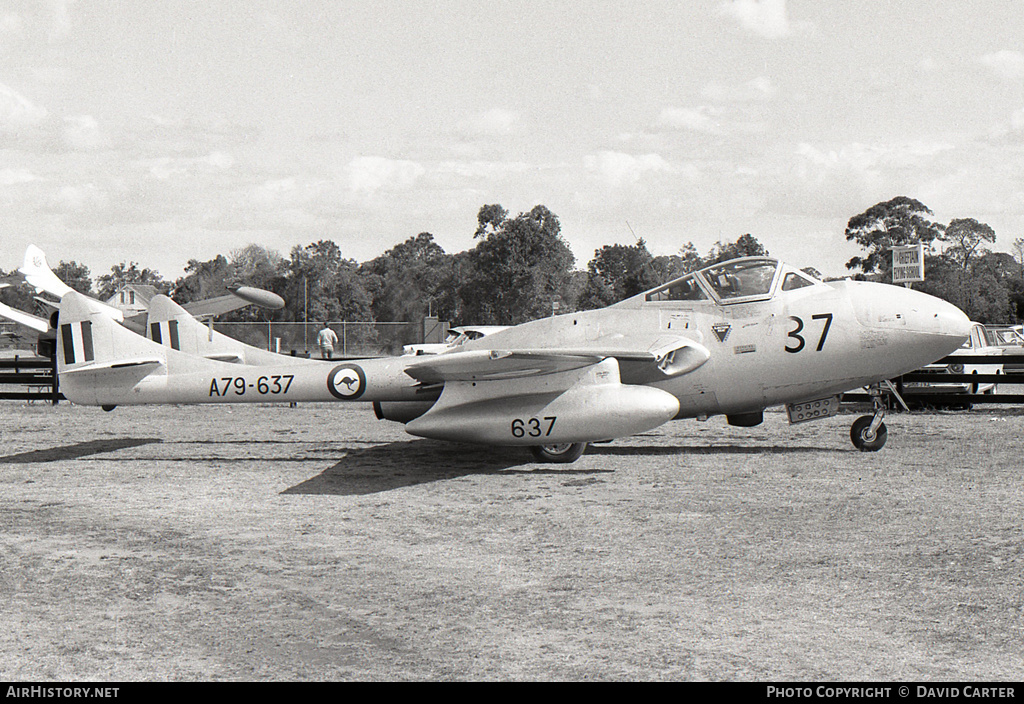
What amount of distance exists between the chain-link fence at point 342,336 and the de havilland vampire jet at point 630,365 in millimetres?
35835

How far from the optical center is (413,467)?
38.2ft

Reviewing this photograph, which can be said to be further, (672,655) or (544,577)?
(544,577)

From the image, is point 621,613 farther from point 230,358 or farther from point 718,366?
point 230,358

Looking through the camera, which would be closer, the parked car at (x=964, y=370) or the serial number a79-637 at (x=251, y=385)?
the serial number a79-637 at (x=251, y=385)

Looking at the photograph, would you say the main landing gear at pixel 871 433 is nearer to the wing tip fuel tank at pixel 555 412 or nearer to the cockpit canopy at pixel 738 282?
the cockpit canopy at pixel 738 282

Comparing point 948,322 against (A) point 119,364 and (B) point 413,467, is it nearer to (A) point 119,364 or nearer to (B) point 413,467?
(B) point 413,467

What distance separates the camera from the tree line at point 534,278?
2746 inches

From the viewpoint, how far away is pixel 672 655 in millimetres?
4527

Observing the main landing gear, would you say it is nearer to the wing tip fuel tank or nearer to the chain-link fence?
the wing tip fuel tank

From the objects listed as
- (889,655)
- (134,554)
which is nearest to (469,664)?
(889,655)

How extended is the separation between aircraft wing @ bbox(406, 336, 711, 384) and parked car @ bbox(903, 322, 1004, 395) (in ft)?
23.9

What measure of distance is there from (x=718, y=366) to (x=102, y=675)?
347 inches

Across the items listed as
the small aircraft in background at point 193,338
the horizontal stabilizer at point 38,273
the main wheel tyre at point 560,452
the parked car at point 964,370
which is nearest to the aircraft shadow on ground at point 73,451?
the small aircraft in background at point 193,338

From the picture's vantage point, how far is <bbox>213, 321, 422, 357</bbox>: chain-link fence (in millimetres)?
49594
